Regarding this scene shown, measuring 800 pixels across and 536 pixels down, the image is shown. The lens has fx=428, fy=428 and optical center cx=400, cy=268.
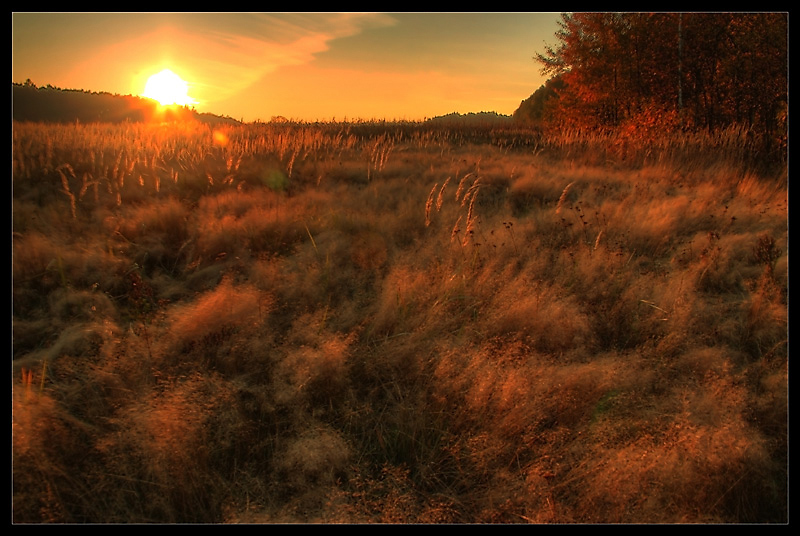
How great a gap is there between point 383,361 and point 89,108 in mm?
10687

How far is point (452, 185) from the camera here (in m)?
5.56

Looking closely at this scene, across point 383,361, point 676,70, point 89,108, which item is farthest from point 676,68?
point 89,108

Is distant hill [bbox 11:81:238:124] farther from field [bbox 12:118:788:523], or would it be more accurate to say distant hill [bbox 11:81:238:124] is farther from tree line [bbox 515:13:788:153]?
tree line [bbox 515:13:788:153]

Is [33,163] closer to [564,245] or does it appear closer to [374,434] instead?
[374,434]

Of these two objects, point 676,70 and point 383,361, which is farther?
point 676,70

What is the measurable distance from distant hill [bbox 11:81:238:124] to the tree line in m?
9.37

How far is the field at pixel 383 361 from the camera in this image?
1545 millimetres

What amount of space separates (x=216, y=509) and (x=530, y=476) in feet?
3.74

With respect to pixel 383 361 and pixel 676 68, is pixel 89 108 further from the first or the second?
pixel 676 68

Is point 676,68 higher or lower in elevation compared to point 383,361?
higher

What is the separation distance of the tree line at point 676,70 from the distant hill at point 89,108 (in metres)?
9.37

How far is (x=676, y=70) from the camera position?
9.85 meters

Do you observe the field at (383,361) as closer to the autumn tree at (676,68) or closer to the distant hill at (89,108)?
the distant hill at (89,108)
